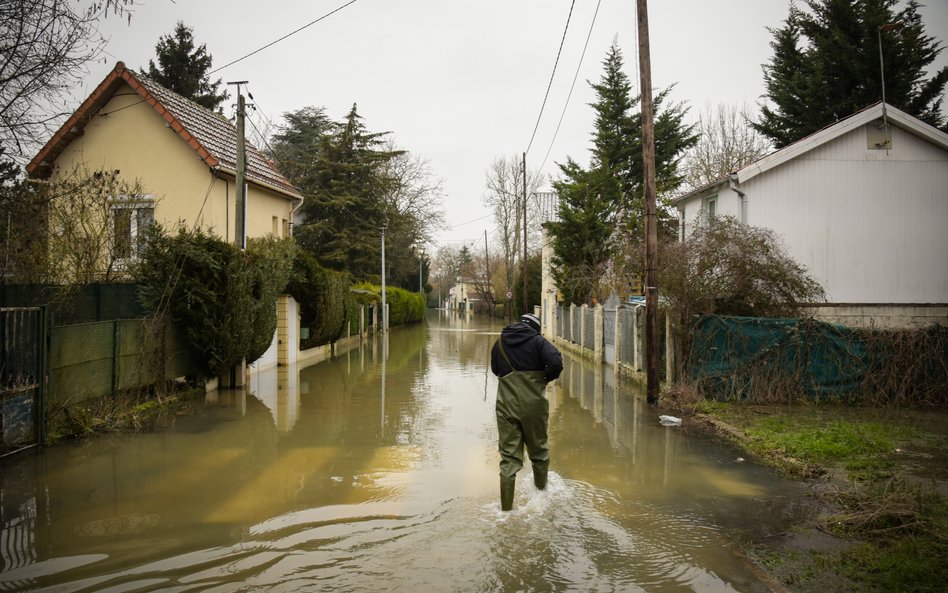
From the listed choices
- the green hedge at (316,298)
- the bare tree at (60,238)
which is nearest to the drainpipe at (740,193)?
the green hedge at (316,298)

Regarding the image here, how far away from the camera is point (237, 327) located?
13742mm

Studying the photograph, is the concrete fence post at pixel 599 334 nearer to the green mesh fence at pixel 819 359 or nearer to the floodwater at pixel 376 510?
the green mesh fence at pixel 819 359

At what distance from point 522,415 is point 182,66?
3814 cm

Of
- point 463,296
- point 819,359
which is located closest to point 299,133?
point 819,359

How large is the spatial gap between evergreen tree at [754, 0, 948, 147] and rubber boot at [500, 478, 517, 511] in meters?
23.4

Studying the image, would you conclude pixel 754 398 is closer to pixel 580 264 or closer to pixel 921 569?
pixel 921 569

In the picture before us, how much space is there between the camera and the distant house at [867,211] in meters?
17.9

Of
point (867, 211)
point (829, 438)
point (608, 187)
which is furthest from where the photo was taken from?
point (608, 187)

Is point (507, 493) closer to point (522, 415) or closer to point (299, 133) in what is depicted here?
point (522, 415)

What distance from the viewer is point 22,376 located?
822 centimetres

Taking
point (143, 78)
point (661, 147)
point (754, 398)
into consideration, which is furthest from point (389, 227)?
point (754, 398)

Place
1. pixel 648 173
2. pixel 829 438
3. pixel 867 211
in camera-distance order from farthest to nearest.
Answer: pixel 867 211, pixel 648 173, pixel 829 438

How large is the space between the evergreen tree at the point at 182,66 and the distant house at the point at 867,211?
3125cm

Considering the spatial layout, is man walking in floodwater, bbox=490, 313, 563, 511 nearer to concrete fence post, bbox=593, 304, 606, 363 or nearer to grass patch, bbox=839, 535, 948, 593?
grass patch, bbox=839, 535, 948, 593
